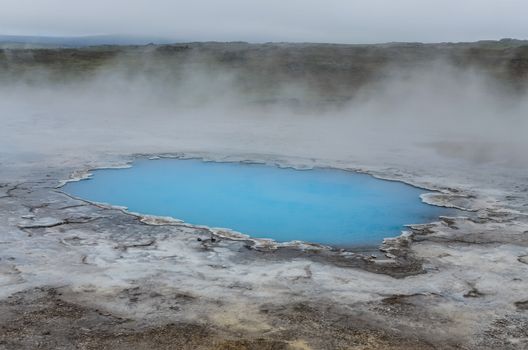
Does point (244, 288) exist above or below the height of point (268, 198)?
above

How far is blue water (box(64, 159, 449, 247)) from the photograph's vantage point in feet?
20.4

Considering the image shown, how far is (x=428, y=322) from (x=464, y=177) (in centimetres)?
509

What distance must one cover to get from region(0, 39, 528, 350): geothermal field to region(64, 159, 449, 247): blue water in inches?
1.6

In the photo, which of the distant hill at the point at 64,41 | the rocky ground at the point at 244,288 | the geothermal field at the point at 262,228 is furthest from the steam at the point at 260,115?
the distant hill at the point at 64,41

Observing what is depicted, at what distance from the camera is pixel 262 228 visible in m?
6.17

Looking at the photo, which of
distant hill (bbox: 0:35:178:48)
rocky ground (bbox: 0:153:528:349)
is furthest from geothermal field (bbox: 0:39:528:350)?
distant hill (bbox: 0:35:178:48)

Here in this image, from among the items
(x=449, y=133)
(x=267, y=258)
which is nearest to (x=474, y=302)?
(x=267, y=258)

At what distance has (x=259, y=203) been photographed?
7.31 metres

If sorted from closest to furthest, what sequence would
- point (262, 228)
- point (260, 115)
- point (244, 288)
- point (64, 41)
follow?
point (244, 288)
point (262, 228)
point (260, 115)
point (64, 41)

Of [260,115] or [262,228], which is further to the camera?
[260,115]

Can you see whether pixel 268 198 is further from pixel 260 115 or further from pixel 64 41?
pixel 64 41

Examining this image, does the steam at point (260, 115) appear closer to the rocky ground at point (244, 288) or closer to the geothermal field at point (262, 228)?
the geothermal field at point (262, 228)

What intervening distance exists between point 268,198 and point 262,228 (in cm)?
142

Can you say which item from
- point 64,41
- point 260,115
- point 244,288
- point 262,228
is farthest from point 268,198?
point 64,41
